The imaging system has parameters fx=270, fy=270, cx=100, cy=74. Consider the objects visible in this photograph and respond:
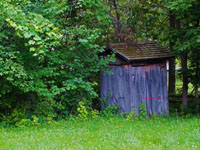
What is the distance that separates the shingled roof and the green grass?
10.4ft

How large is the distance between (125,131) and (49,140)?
7.35ft

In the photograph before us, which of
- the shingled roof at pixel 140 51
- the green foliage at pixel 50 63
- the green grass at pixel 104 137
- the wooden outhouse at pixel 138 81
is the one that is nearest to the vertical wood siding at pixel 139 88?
the wooden outhouse at pixel 138 81

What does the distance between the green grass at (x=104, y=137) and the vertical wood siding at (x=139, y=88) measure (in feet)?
7.70

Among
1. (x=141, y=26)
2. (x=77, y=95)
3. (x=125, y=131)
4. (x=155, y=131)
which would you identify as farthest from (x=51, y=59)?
(x=141, y=26)

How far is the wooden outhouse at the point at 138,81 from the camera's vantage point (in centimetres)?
1116

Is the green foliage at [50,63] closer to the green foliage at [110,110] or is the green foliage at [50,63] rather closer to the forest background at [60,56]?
the forest background at [60,56]

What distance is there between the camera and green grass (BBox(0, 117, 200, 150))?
6209 mm

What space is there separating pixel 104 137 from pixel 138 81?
4.61m

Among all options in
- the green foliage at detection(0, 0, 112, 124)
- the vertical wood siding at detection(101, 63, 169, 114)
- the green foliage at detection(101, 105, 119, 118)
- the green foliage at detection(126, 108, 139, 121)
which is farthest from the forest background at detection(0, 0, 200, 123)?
the green foliage at detection(126, 108, 139, 121)

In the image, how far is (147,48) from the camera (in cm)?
1156

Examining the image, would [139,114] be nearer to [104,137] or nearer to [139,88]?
[139,88]

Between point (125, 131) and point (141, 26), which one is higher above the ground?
point (141, 26)

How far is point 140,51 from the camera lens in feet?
37.2

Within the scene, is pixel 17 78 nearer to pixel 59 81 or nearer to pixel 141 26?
pixel 59 81
